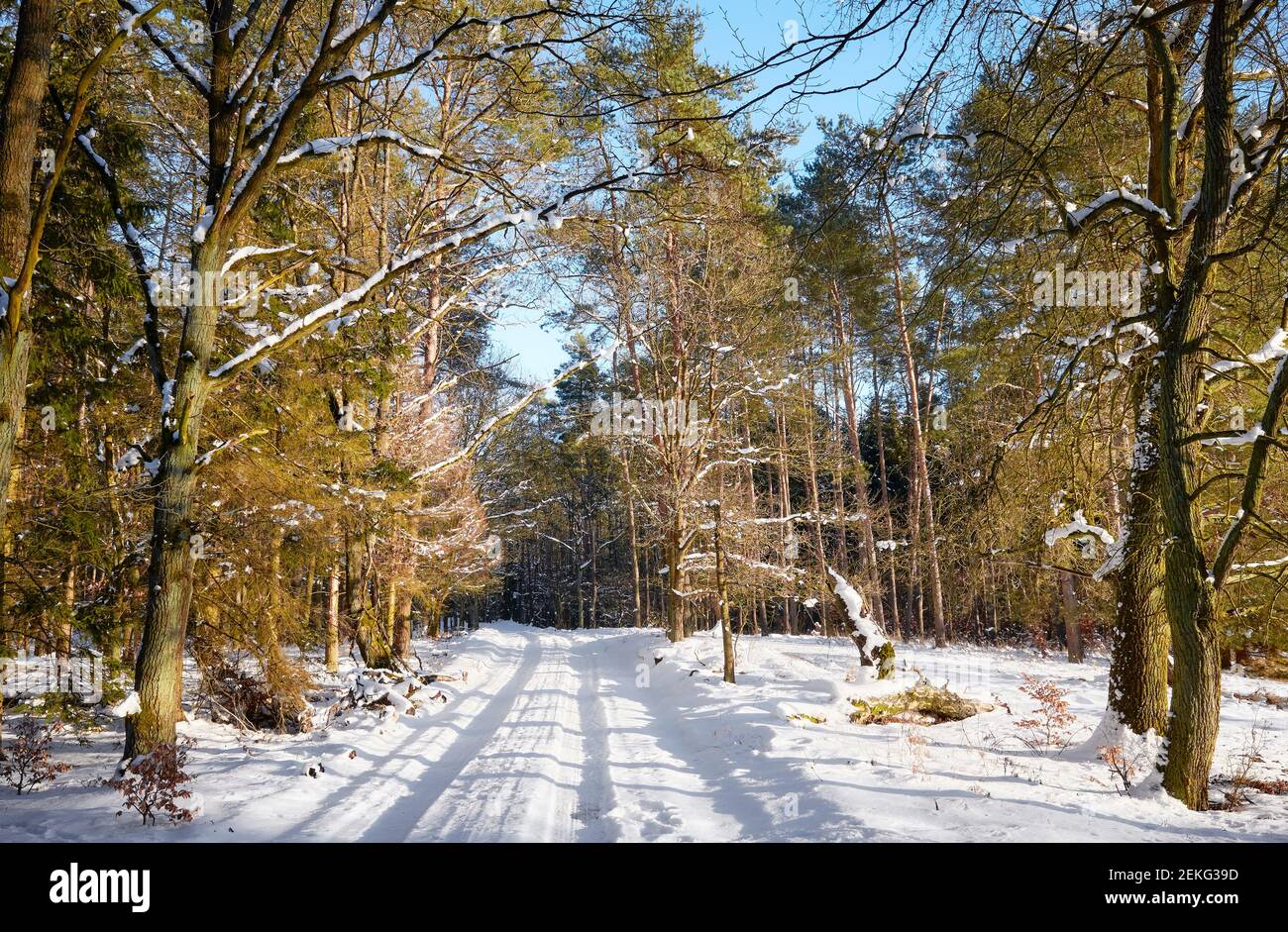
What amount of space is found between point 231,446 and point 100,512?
4.42 ft

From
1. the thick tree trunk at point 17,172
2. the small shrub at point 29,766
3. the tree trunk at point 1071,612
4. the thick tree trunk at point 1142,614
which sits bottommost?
the tree trunk at point 1071,612

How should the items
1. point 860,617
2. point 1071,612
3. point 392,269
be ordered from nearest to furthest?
point 392,269 < point 860,617 < point 1071,612

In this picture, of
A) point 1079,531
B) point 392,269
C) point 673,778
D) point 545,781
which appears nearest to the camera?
point 545,781

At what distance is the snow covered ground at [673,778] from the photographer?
13.9 feet

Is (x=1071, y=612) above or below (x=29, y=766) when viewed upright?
below

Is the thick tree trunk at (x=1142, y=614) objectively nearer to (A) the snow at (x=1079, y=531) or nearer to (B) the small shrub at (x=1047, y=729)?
(A) the snow at (x=1079, y=531)

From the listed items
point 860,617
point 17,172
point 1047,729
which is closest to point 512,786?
point 1047,729

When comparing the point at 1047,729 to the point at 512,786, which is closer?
the point at 512,786

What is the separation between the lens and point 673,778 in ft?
20.0

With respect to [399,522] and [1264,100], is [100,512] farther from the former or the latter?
[1264,100]

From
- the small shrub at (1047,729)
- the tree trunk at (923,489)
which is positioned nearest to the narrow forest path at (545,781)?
the small shrub at (1047,729)

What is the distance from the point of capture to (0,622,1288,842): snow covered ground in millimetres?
4250

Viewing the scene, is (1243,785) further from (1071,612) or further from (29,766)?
(1071,612)
